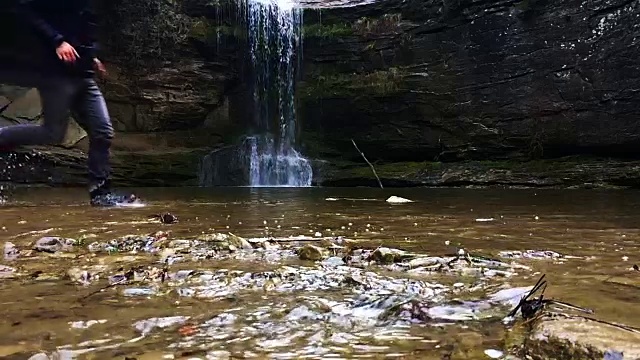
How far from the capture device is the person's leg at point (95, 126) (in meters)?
3.59

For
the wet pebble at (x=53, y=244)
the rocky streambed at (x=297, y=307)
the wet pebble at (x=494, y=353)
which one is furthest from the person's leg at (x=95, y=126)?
the wet pebble at (x=494, y=353)

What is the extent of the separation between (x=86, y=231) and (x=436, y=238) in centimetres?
170

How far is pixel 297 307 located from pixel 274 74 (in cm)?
1229

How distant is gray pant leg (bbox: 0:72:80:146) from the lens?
11.1ft

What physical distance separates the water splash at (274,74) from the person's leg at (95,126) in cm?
904

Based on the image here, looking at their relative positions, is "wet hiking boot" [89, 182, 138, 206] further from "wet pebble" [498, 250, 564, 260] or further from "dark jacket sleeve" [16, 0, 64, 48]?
"wet pebble" [498, 250, 564, 260]

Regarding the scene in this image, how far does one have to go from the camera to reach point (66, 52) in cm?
316

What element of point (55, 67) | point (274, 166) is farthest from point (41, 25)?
point (274, 166)

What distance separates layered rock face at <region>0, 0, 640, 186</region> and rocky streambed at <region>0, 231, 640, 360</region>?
9.55m

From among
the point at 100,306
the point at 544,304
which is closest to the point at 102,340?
the point at 100,306

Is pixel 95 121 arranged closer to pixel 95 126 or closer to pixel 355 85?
pixel 95 126

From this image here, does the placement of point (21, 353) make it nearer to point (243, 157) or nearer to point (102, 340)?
point (102, 340)

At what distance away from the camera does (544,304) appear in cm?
128

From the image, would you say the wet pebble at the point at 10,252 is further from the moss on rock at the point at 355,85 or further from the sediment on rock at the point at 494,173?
the moss on rock at the point at 355,85
